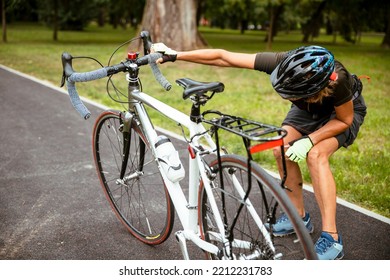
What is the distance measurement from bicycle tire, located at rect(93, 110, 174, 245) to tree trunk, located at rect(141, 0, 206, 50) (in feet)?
35.2

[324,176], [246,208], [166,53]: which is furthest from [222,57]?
[246,208]

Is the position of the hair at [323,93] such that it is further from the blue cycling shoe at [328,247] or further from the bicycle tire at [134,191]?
the bicycle tire at [134,191]

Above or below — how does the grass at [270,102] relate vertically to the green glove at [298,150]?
below

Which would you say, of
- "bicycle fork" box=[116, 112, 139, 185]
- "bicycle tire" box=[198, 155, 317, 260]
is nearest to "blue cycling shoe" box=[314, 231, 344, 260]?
"bicycle tire" box=[198, 155, 317, 260]

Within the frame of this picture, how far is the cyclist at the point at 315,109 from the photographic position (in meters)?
2.87

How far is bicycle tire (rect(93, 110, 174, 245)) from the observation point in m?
3.45

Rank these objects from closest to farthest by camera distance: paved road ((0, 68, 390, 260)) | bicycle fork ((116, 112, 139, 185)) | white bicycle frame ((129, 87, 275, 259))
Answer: white bicycle frame ((129, 87, 275, 259))
bicycle fork ((116, 112, 139, 185))
paved road ((0, 68, 390, 260))

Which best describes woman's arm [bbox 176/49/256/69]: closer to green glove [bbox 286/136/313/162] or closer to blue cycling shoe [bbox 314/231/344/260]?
green glove [bbox 286/136/313/162]

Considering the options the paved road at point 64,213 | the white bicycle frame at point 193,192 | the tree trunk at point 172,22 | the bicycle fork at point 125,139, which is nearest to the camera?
the white bicycle frame at point 193,192

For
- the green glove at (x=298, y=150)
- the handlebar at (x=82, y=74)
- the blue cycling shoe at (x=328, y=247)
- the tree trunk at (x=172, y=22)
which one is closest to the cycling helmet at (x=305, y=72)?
the green glove at (x=298, y=150)

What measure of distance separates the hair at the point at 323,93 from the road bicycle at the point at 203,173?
412 mm
